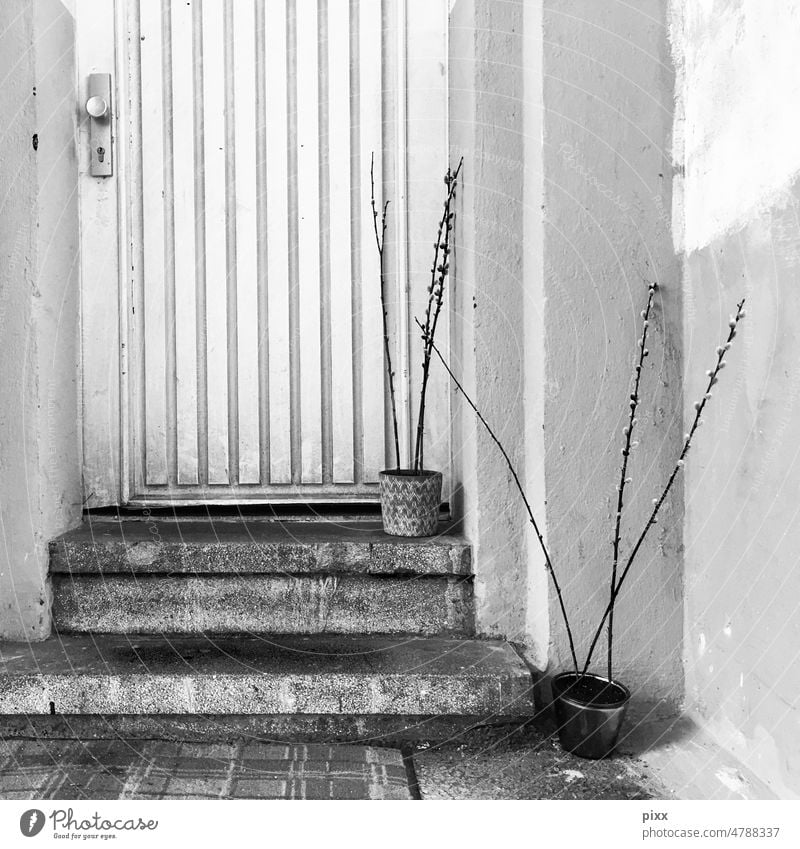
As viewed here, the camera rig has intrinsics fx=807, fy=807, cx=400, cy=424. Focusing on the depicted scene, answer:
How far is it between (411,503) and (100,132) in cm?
153

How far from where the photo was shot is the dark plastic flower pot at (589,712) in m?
1.88

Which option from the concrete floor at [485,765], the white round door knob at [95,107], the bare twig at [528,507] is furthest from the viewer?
the white round door knob at [95,107]

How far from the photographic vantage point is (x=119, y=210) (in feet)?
8.47

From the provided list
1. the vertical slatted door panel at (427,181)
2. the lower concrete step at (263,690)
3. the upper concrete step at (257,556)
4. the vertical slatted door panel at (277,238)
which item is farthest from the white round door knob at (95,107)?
the lower concrete step at (263,690)

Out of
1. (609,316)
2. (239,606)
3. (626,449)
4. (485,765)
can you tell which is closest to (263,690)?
(239,606)

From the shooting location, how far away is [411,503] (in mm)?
2336

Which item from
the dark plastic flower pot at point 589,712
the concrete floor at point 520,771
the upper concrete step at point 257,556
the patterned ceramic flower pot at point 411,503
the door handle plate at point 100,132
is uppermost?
the door handle plate at point 100,132

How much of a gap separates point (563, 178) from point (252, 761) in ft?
5.36

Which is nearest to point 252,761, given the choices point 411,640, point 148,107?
point 411,640

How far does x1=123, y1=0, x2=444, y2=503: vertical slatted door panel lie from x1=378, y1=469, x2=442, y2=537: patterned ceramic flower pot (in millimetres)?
307

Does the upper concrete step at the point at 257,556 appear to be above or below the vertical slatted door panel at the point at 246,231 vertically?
below

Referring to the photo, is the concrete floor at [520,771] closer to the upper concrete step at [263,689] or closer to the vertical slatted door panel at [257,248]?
the upper concrete step at [263,689]

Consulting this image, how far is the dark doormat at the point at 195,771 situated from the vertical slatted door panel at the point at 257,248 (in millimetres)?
884

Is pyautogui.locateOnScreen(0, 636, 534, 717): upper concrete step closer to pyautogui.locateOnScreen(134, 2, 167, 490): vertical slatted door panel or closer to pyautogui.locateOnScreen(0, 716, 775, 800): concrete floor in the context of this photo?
pyautogui.locateOnScreen(0, 716, 775, 800): concrete floor
